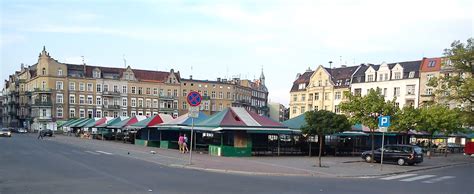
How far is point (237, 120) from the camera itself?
34.9m

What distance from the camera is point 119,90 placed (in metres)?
108

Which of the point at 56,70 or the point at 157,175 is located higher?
the point at 56,70

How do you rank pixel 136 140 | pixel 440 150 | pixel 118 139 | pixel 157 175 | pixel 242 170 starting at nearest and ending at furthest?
pixel 157 175 → pixel 242 170 → pixel 136 140 → pixel 440 150 → pixel 118 139

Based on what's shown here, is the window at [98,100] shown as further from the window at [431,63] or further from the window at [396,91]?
the window at [431,63]

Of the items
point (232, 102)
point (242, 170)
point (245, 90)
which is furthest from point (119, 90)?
point (242, 170)

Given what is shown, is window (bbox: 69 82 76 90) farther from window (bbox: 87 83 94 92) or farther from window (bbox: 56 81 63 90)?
window (bbox: 87 83 94 92)

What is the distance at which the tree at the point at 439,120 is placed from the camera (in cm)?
4356

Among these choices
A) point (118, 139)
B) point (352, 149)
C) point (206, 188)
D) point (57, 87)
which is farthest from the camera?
point (57, 87)

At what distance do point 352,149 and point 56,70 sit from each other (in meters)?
78.6

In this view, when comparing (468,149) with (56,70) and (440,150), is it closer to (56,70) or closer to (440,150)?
(440,150)

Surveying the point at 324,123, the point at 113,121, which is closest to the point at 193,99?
the point at 324,123

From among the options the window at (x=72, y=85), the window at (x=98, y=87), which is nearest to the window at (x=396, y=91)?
the window at (x=98, y=87)

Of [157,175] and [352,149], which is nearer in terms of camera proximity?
[157,175]

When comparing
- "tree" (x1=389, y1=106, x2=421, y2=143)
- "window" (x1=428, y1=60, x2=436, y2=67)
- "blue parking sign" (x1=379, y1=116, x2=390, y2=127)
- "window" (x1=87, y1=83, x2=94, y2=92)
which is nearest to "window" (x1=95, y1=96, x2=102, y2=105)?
"window" (x1=87, y1=83, x2=94, y2=92)
